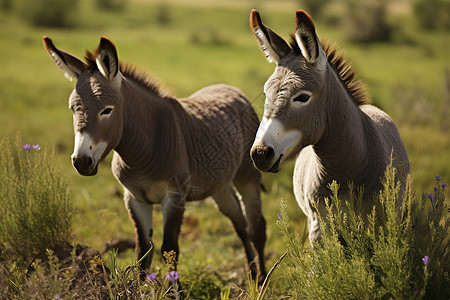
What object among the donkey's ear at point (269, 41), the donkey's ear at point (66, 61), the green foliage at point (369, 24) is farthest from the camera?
the green foliage at point (369, 24)

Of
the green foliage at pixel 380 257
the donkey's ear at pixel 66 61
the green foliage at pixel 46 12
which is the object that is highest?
the donkey's ear at pixel 66 61

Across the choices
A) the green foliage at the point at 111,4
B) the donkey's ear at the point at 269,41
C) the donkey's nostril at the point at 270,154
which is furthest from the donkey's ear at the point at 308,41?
the green foliage at the point at 111,4

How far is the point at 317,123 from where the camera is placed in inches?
119

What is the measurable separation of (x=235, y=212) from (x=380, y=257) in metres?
2.71

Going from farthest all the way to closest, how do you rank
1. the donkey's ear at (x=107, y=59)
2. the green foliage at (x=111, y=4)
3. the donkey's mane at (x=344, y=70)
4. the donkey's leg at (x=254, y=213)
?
the green foliage at (x=111, y=4) → the donkey's leg at (x=254, y=213) → the donkey's ear at (x=107, y=59) → the donkey's mane at (x=344, y=70)

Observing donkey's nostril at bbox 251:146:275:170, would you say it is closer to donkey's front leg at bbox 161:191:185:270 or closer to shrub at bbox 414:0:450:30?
donkey's front leg at bbox 161:191:185:270

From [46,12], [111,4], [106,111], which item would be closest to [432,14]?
[111,4]

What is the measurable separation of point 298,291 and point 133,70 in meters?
2.58

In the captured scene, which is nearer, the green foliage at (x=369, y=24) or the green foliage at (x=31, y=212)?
the green foliage at (x=31, y=212)

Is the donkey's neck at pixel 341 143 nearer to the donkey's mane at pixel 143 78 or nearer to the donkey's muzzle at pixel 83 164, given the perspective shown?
the donkey's muzzle at pixel 83 164

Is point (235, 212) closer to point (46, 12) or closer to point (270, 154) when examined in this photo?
point (270, 154)

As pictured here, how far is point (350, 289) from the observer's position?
2814mm

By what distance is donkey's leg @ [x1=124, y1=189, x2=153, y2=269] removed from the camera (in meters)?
4.37

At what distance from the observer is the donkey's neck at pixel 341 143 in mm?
3139
